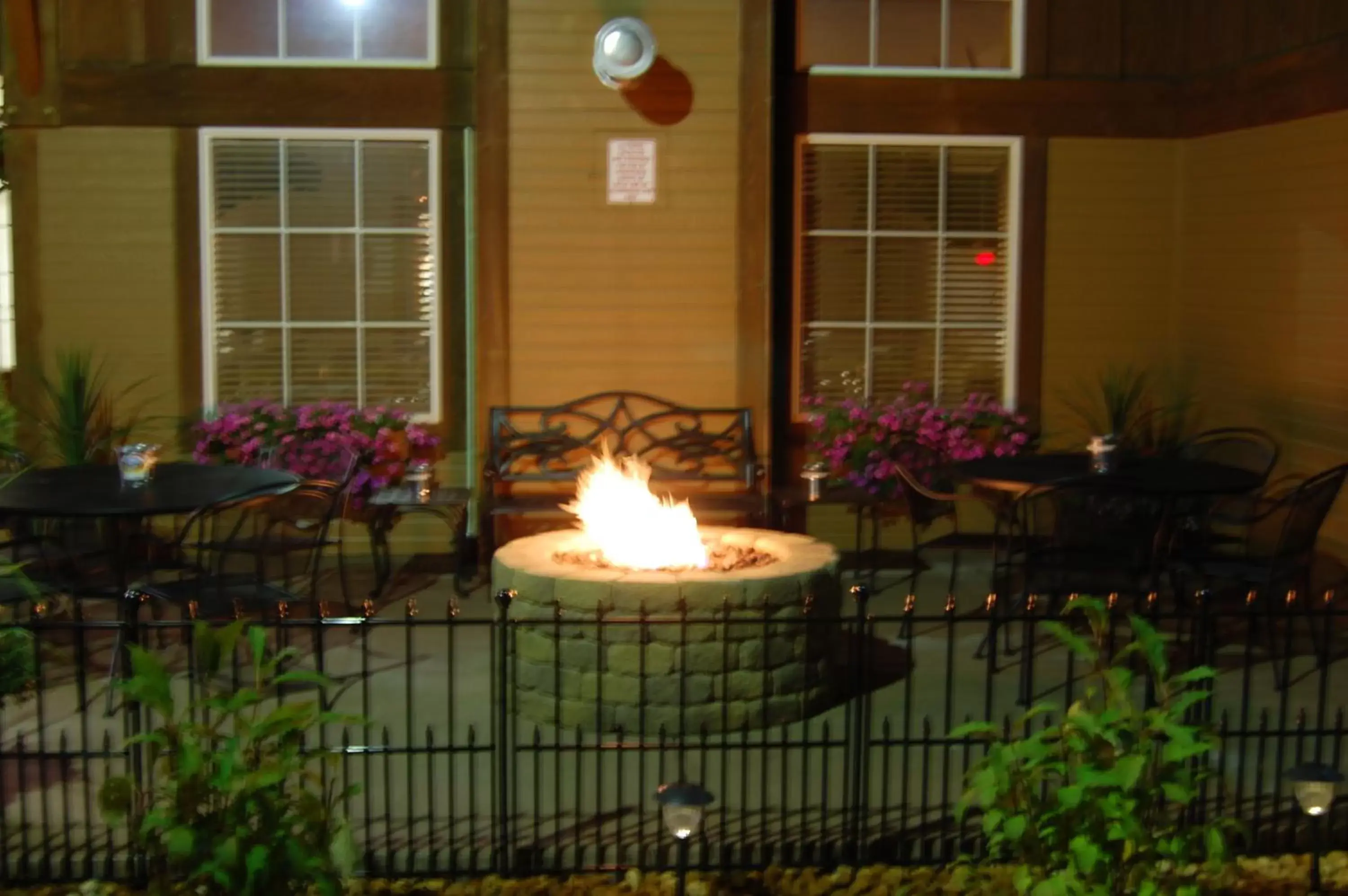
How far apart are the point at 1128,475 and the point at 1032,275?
8.90 ft

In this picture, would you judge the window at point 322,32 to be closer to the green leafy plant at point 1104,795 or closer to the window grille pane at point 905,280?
the window grille pane at point 905,280

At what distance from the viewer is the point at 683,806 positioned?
4.28 metres

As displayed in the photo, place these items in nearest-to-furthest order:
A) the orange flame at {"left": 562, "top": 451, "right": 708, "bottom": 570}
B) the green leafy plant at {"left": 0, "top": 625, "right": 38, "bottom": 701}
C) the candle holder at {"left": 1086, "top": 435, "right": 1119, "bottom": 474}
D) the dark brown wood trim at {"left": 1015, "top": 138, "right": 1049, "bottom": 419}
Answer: the green leafy plant at {"left": 0, "top": 625, "right": 38, "bottom": 701} → the orange flame at {"left": 562, "top": 451, "right": 708, "bottom": 570} → the candle holder at {"left": 1086, "top": 435, "right": 1119, "bottom": 474} → the dark brown wood trim at {"left": 1015, "top": 138, "right": 1049, "bottom": 419}

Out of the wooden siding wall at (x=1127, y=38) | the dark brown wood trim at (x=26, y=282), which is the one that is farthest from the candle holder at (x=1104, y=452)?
the dark brown wood trim at (x=26, y=282)

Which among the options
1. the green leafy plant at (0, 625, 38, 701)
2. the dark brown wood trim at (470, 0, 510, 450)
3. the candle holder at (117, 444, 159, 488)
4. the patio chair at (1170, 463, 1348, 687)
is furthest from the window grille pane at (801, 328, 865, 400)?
the green leafy plant at (0, 625, 38, 701)

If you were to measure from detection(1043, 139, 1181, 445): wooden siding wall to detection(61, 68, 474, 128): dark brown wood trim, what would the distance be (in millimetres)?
3623

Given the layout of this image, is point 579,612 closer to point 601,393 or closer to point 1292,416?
point 601,393

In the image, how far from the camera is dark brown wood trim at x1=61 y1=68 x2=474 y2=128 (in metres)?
9.55

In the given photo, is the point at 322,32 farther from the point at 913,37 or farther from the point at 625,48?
the point at 913,37

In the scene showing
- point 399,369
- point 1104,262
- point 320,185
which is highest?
point 320,185

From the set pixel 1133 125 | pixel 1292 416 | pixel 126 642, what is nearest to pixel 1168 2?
pixel 1133 125

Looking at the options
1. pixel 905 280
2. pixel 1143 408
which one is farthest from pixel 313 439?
pixel 1143 408

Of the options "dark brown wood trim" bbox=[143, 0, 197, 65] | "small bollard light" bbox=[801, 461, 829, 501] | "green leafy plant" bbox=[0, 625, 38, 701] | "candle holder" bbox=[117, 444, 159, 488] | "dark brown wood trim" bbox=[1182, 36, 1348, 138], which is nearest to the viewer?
"green leafy plant" bbox=[0, 625, 38, 701]

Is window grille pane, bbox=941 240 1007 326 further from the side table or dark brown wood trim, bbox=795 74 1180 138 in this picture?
the side table
